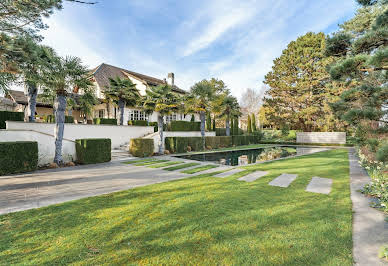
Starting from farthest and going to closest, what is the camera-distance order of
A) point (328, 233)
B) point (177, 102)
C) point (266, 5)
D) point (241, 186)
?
1. point (177, 102)
2. point (266, 5)
3. point (241, 186)
4. point (328, 233)

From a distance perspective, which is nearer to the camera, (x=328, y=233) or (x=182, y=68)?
(x=328, y=233)

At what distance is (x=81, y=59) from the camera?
9781mm

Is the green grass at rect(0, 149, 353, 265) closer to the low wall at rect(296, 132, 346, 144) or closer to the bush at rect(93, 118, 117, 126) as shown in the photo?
the bush at rect(93, 118, 117, 126)

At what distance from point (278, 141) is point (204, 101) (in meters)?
18.3

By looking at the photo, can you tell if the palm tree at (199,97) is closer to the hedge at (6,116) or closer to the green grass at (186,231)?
the hedge at (6,116)

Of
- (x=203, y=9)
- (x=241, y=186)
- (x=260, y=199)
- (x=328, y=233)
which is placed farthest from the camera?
(x=203, y=9)

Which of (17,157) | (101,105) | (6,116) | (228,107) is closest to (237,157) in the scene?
(228,107)

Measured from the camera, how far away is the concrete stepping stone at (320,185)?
500 centimetres

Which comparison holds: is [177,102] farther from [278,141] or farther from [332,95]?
[332,95]

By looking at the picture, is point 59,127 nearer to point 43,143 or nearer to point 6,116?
point 43,143

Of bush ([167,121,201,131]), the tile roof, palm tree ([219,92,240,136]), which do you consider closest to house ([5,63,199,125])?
the tile roof

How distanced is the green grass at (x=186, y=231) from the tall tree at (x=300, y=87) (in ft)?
94.5

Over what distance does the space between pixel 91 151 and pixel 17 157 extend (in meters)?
3.34

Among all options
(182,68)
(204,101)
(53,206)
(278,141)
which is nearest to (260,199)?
(53,206)
